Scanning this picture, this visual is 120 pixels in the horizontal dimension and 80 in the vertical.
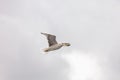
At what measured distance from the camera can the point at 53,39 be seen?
65.9m

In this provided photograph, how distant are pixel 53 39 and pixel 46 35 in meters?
2.69

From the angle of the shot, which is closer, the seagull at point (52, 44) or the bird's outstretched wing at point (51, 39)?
the seagull at point (52, 44)

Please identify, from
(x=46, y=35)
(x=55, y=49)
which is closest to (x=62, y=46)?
(x=55, y=49)

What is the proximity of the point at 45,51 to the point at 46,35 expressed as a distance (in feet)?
21.3

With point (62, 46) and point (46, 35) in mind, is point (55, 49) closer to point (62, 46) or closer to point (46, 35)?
point (62, 46)

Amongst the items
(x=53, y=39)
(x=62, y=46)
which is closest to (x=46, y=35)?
(x=53, y=39)

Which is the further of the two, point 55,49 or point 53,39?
point 53,39

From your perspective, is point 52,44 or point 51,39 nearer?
point 52,44

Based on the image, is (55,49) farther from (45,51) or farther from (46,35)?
(46,35)

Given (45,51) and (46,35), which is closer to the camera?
(45,51)

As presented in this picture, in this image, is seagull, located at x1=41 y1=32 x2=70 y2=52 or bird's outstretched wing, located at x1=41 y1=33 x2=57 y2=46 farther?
bird's outstretched wing, located at x1=41 y1=33 x2=57 y2=46

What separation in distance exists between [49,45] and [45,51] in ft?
9.20

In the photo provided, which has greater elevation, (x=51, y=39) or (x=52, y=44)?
(x=51, y=39)

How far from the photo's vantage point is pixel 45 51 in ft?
205
